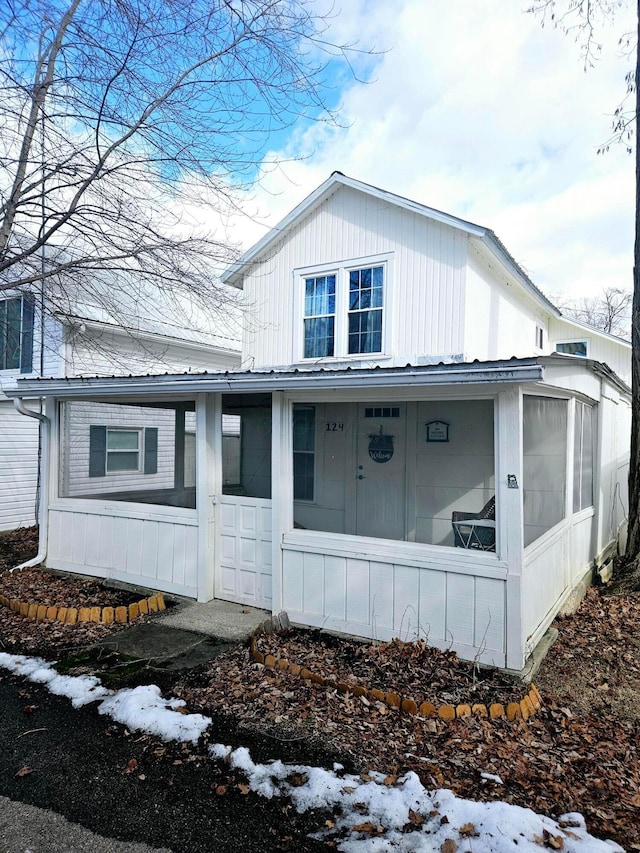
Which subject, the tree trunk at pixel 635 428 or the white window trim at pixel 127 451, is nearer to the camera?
the tree trunk at pixel 635 428

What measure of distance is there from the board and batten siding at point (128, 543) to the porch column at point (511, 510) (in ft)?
11.8

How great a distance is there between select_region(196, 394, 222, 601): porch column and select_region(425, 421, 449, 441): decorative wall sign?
287 cm

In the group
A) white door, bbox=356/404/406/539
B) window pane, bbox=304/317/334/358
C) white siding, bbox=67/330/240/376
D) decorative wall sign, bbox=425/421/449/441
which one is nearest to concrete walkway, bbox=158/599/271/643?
white door, bbox=356/404/406/539

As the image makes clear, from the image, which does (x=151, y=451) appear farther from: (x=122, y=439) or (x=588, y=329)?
(x=588, y=329)

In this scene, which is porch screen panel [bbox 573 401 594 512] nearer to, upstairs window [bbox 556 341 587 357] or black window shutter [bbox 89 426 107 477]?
black window shutter [bbox 89 426 107 477]

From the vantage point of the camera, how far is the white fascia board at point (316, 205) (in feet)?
26.4

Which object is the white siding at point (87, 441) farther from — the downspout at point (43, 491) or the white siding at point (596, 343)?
the white siding at point (596, 343)

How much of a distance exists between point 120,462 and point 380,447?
4419 millimetres

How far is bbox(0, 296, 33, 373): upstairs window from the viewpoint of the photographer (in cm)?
1102

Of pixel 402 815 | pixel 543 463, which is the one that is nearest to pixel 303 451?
pixel 543 463

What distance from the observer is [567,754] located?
3.35m

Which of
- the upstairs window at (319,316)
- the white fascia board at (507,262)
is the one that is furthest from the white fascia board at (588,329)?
the upstairs window at (319,316)

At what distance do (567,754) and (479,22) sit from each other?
8330 millimetres

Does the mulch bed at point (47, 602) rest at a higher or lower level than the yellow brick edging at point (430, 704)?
lower
